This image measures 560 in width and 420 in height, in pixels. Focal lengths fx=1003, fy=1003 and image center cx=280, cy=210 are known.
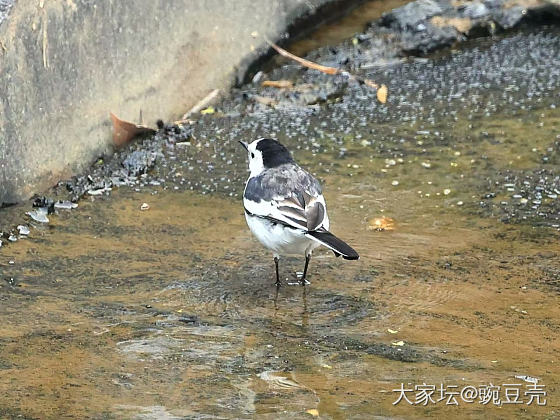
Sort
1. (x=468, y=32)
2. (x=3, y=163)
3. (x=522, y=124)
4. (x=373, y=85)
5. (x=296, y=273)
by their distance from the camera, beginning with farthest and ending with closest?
(x=468, y=32) < (x=373, y=85) < (x=522, y=124) < (x=3, y=163) < (x=296, y=273)

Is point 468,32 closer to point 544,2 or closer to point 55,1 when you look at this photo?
point 544,2

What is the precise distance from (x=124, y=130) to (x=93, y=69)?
22.9 inches

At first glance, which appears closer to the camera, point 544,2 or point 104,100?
point 104,100

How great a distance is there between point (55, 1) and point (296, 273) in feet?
7.54

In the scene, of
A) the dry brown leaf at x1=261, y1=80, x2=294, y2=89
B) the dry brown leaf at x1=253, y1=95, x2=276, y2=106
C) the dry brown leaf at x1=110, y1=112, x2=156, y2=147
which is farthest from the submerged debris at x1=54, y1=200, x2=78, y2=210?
the dry brown leaf at x1=261, y1=80, x2=294, y2=89

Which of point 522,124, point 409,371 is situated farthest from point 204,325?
point 522,124

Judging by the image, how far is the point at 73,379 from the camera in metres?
4.16

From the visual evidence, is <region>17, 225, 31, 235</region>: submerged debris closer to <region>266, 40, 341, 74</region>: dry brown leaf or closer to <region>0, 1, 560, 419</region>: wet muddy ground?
<region>0, 1, 560, 419</region>: wet muddy ground

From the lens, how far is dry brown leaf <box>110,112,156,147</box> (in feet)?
22.8

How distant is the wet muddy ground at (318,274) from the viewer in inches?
161

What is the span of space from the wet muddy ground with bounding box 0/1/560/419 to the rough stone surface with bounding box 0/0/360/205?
24 cm

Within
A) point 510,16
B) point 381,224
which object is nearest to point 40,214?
point 381,224

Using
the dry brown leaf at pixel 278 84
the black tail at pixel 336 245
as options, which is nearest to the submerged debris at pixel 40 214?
the black tail at pixel 336 245

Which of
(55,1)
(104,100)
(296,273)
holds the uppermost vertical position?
(55,1)
